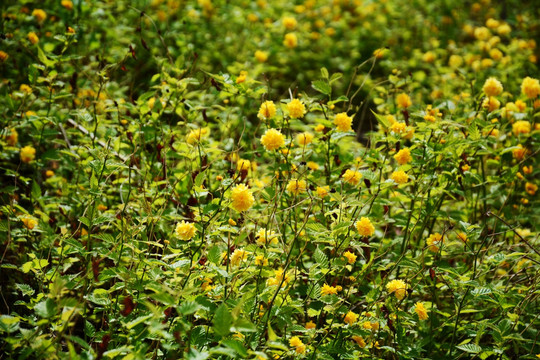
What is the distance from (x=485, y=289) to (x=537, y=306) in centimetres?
51

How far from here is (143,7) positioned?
Answer: 4.42 m

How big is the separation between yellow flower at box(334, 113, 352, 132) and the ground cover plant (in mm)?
15

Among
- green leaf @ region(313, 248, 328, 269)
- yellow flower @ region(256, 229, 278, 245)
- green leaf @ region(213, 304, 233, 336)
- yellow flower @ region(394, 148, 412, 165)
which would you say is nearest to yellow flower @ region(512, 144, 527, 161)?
yellow flower @ region(394, 148, 412, 165)

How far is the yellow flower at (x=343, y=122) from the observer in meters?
2.00

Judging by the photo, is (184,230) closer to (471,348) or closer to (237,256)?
(237,256)

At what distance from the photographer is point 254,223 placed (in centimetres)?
189

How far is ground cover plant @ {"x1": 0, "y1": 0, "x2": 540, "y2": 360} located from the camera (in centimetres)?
154

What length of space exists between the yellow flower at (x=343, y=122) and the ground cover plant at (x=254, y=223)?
0.01m

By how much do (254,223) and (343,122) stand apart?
57cm

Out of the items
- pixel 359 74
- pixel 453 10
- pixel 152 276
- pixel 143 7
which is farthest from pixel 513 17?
pixel 152 276

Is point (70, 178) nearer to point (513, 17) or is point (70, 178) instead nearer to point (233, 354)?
point (233, 354)

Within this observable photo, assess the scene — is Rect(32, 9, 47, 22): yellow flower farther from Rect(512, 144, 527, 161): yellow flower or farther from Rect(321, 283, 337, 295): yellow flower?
Rect(512, 144, 527, 161): yellow flower

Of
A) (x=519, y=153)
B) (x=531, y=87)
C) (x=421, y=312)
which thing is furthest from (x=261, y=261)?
(x=531, y=87)

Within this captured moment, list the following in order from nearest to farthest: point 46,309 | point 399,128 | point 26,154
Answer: point 46,309, point 399,128, point 26,154
